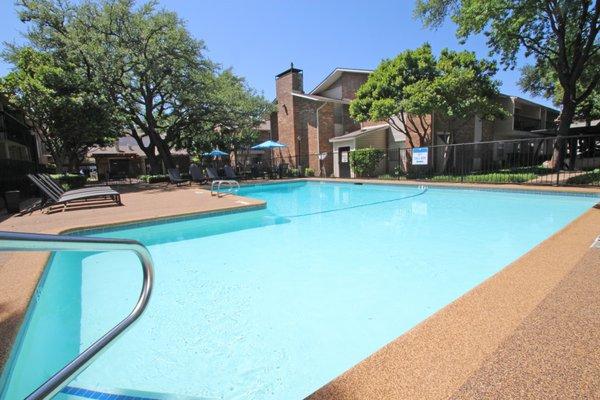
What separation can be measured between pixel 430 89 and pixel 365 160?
5350 mm

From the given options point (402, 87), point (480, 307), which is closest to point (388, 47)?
point (402, 87)

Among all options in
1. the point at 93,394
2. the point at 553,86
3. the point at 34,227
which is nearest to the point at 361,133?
the point at 34,227

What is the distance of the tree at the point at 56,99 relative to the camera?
13.5 metres

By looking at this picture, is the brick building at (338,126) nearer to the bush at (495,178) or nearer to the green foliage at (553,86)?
the green foliage at (553,86)

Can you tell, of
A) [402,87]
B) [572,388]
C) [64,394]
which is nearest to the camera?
[572,388]

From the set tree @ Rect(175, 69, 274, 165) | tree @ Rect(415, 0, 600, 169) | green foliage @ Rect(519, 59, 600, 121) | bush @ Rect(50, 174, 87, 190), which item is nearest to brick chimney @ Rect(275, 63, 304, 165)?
tree @ Rect(175, 69, 274, 165)

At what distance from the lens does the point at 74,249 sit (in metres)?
1.42

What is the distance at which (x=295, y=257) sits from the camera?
562 centimetres

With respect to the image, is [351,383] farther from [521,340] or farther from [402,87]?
[402,87]

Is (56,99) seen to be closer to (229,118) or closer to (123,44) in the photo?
(123,44)

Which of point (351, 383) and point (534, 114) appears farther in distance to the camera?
point (534, 114)

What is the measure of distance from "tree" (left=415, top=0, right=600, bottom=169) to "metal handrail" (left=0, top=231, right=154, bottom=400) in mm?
14872

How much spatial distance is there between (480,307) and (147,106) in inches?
793

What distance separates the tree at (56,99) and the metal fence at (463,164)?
9552 mm
